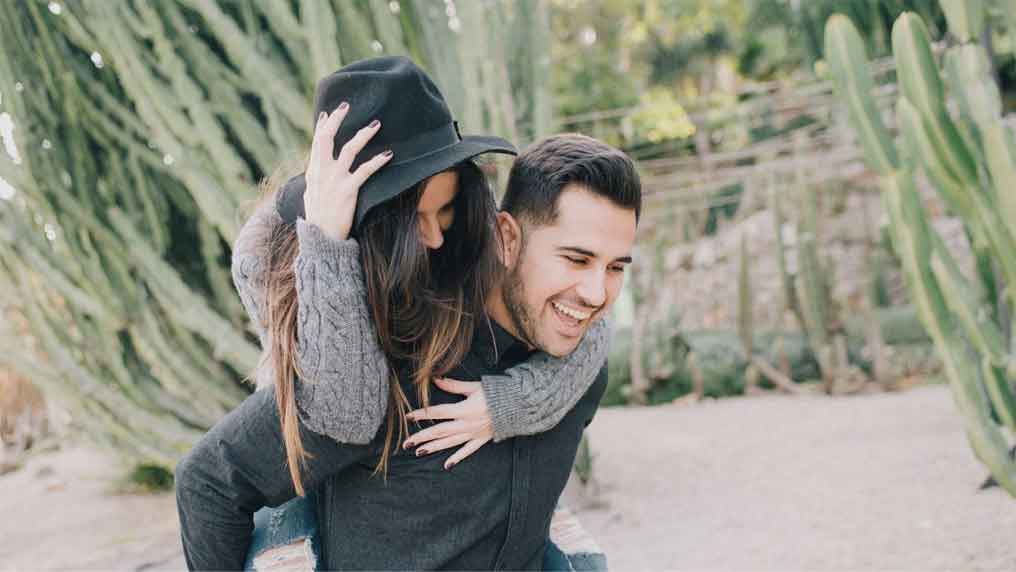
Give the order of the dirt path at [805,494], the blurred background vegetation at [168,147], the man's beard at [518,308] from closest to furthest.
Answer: the man's beard at [518,308]
the blurred background vegetation at [168,147]
the dirt path at [805,494]

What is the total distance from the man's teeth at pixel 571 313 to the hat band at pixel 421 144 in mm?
384

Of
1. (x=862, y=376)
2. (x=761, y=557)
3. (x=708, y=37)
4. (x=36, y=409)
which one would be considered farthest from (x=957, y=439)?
(x=708, y=37)

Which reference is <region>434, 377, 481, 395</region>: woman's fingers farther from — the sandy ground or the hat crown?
the sandy ground

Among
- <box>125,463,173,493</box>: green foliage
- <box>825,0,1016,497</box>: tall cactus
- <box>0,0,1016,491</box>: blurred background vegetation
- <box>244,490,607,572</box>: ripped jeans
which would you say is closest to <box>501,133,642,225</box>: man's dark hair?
<box>244,490,607,572</box>: ripped jeans

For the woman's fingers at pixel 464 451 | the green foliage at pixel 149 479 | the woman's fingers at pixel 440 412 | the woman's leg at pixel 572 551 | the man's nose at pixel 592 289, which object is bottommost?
the green foliage at pixel 149 479

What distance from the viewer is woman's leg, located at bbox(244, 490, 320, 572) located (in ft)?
5.52

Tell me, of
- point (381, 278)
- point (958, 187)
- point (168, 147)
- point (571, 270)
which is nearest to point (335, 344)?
point (381, 278)

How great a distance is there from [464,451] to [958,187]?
2142mm

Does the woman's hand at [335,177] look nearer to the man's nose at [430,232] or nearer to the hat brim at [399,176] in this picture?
the hat brim at [399,176]

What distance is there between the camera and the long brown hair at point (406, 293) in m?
1.56

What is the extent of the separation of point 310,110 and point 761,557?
7.70ft

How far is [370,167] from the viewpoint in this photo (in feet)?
5.10

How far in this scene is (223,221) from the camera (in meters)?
3.13

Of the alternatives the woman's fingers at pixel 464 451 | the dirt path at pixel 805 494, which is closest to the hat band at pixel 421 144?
the woman's fingers at pixel 464 451
